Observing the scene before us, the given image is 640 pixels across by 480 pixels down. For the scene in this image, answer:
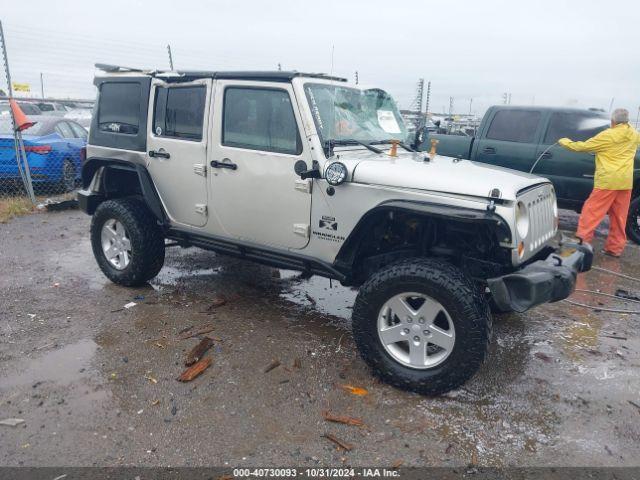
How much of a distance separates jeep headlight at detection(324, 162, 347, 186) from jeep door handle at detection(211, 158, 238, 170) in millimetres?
923

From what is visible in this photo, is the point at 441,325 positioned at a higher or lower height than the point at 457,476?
higher

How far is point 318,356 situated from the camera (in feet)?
12.7

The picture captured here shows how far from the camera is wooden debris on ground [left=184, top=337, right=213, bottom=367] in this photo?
370 cm

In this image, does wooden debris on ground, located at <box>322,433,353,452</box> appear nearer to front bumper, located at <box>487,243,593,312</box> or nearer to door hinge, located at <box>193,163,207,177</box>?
front bumper, located at <box>487,243,593,312</box>

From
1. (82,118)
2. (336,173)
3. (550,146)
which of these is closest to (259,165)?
(336,173)

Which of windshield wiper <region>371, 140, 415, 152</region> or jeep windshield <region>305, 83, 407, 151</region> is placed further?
windshield wiper <region>371, 140, 415, 152</region>

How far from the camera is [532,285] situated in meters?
3.11

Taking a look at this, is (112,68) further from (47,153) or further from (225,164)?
(47,153)

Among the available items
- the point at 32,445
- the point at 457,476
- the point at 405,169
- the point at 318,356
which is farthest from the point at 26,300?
the point at 457,476

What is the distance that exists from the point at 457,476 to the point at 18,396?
8.83 feet

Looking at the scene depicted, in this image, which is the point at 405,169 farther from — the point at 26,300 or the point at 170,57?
the point at 170,57

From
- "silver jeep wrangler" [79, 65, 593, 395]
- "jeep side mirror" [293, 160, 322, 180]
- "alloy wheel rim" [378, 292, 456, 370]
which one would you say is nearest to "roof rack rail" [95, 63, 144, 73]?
"silver jeep wrangler" [79, 65, 593, 395]

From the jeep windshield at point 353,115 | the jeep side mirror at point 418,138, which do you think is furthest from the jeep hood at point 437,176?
the jeep side mirror at point 418,138

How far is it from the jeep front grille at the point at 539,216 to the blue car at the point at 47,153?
721 centimetres
